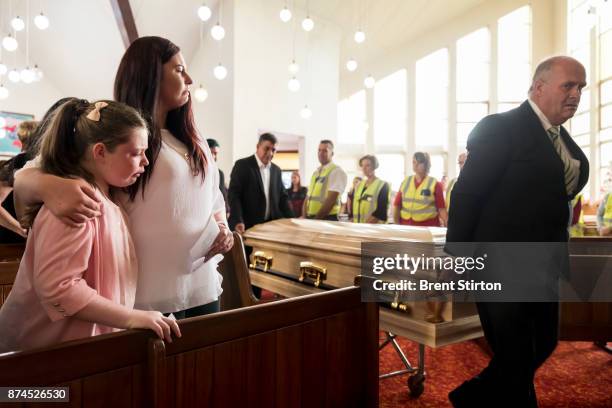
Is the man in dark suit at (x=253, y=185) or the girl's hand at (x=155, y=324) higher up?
the man in dark suit at (x=253, y=185)

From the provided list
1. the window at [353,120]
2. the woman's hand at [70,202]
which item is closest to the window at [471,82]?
the window at [353,120]

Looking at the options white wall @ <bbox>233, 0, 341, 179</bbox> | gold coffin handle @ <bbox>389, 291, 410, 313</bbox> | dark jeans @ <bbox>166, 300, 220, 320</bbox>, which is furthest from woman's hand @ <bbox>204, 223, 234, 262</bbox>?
white wall @ <bbox>233, 0, 341, 179</bbox>

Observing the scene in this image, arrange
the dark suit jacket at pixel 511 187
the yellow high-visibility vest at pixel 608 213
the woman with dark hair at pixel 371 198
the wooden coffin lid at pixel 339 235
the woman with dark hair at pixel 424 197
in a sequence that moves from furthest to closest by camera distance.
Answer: the woman with dark hair at pixel 371 198, the woman with dark hair at pixel 424 197, the yellow high-visibility vest at pixel 608 213, the wooden coffin lid at pixel 339 235, the dark suit jacket at pixel 511 187

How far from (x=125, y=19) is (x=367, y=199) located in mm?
4106

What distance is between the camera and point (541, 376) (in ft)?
7.93

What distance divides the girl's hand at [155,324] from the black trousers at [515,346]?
115cm

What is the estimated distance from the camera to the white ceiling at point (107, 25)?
257 inches

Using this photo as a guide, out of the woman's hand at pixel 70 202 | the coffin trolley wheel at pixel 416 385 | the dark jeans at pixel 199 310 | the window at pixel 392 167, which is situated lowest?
the coffin trolley wheel at pixel 416 385

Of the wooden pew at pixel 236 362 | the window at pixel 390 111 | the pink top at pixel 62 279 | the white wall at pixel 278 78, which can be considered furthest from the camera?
the window at pixel 390 111

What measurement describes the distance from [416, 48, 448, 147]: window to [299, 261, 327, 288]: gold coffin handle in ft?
37.6

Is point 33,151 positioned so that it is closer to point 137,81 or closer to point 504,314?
point 137,81

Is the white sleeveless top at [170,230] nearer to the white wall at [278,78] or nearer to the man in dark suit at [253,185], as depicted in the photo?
the man in dark suit at [253,185]

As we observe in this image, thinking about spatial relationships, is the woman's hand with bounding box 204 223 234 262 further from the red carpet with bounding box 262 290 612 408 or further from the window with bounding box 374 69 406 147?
the window with bounding box 374 69 406 147

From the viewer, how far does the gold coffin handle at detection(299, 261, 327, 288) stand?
2.00 meters
